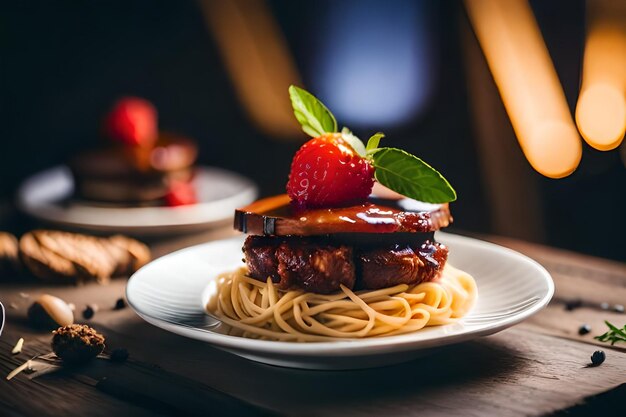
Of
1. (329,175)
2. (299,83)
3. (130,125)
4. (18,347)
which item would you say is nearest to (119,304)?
(18,347)

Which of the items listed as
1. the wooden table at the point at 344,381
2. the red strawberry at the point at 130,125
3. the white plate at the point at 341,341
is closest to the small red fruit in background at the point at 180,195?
the red strawberry at the point at 130,125

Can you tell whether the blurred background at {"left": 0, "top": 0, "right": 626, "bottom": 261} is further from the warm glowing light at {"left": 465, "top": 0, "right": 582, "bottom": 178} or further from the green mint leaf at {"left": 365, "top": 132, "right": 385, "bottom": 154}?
the green mint leaf at {"left": 365, "top": 132, "right": 385, "bottom": 154}

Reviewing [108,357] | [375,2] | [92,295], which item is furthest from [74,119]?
[108,357]

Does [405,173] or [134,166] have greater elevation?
[405,173]

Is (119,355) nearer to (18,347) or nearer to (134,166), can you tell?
(18,347)

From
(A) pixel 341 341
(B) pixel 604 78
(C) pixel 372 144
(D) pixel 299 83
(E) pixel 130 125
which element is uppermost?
(B) pixel 604 78
